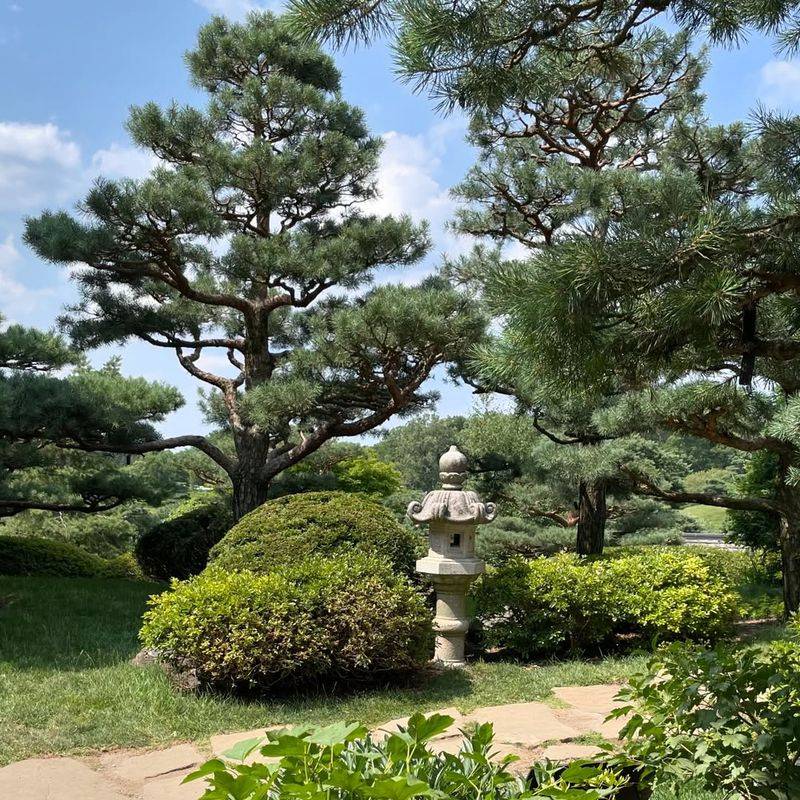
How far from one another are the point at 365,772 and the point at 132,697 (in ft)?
9.90

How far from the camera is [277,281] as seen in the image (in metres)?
8.41

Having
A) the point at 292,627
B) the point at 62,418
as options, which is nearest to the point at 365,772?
the point at 292,627

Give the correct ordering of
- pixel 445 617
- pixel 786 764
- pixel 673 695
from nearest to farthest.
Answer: pixel 786 764 → pixel 673 695 → pixel 445 617

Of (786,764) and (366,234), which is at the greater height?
(366,234)

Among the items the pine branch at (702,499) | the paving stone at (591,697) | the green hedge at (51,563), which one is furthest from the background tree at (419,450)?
the paving stone at (591,697)

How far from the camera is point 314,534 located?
198 inches

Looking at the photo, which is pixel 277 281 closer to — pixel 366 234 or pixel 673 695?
pixel 366 234

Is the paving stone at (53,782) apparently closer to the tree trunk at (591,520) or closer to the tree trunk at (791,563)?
the tree trunk at (591,520)

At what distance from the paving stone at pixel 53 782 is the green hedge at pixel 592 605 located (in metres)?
3.04

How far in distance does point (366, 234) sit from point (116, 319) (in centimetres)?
316

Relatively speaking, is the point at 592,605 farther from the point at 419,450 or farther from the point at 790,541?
the point at 419,450

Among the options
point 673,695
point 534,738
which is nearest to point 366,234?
point 534,738

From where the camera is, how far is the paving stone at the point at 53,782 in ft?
8.94

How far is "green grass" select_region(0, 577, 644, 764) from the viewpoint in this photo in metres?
3.39
